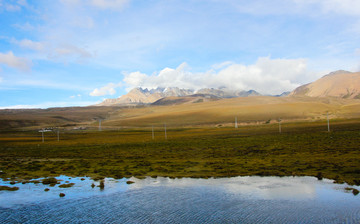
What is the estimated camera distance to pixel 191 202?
15.2 meters

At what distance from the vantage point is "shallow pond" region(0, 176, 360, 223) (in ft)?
42.4

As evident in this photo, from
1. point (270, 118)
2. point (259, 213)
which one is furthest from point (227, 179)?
point (270, 118)

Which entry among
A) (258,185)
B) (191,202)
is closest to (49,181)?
(191,202)

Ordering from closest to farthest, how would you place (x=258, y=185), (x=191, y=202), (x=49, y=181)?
(x=191, y=202), (x=258, y=185), (x=49, y=181)

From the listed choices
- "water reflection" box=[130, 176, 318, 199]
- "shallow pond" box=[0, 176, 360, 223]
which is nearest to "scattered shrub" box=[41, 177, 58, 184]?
"shallow pond" box=[0, 176, 360, 223]

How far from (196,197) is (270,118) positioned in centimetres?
14108

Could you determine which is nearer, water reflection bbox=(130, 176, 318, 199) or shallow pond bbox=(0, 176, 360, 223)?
shallow pond bbox=(0, 176, 360, 223)

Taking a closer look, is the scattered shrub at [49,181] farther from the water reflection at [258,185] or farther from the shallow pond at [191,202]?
the water reflection at [258,185]

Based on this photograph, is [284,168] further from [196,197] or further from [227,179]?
[196,197]

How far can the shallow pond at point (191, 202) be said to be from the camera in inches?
508

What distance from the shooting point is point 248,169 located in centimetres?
2383

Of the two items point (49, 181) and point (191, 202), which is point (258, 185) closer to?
point (191, 202)

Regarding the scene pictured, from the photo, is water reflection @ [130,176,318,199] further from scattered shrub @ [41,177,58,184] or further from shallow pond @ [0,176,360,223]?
scattered shrub @ [41,177,58,184]

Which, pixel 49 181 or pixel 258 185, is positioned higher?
pixel 49 181
